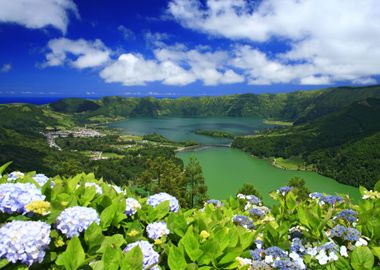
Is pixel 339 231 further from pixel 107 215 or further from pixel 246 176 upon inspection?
pixel 246 176

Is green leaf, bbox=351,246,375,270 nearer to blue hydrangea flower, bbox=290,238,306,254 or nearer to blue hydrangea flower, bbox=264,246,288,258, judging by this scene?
blue hydrangea flower, bbox=290,238,306,254

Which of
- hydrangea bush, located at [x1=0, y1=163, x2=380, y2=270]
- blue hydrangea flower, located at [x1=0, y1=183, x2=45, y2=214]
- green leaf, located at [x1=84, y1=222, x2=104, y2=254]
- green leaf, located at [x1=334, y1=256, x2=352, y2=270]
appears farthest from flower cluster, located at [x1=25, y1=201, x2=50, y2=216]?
green leaf, located at [x1=334, y1=256, x2=352, y2=270]

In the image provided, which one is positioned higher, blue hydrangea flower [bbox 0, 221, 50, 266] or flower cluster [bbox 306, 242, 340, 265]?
blue hydrangea flower [bbox 0, 221, 50, 266]

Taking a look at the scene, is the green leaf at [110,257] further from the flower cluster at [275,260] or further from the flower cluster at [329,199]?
the flower cluster at [329,199]

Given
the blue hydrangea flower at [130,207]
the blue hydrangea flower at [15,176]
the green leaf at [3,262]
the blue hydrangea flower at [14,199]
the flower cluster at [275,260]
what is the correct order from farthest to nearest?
the blue hydrangea flower at [15,176] → the blue hydrangea flower at [130,207] → the flower cluster at [275,260] → the blue hydrangea flower at [14,199] → the green leaf at [3,262]

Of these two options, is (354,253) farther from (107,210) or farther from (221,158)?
(221,158)

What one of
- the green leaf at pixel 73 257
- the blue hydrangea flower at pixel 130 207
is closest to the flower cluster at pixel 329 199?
the blue hydrangea flower at pixel 130 207
